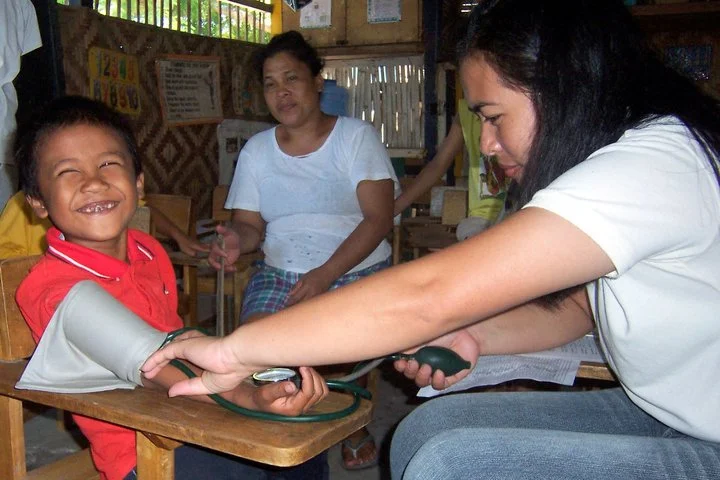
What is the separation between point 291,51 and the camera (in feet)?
7.89

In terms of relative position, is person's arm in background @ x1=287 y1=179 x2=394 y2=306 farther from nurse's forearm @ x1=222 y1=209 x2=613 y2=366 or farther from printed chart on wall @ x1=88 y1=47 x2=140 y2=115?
printed chart on wall @ x1=88 y1=47 x2=140 y2=115

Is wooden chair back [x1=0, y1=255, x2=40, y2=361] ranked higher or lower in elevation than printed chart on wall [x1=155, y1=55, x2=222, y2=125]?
lower

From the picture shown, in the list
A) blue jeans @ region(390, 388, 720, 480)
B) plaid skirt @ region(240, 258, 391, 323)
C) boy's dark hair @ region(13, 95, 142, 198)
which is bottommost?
plaid skirt @ region(240, 258, 391, 323)

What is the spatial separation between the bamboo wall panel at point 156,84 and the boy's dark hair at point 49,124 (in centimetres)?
298

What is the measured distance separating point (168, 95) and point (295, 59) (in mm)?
3055

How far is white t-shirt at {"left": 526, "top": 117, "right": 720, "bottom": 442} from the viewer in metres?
0.74

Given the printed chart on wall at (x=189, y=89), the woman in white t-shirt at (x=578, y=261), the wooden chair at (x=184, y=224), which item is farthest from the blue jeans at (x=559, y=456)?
the printed chart on wall at (x=189, y=89)

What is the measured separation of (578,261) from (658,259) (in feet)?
0.58

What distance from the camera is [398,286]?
774 millimetres

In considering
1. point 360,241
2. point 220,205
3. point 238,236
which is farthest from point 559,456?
point 220,205

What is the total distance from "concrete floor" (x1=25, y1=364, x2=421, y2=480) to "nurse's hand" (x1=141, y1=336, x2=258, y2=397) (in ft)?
5.17

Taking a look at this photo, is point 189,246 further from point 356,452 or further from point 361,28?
point 361,28

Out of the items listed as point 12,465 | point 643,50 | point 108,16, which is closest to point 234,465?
point 12,465

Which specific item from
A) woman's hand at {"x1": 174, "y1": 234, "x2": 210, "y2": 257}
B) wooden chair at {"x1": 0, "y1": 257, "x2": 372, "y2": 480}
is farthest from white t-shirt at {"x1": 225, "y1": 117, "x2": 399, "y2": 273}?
wooden chair at {"x1": 0, "y1": 257, "x2": 372, "y2": 480}
